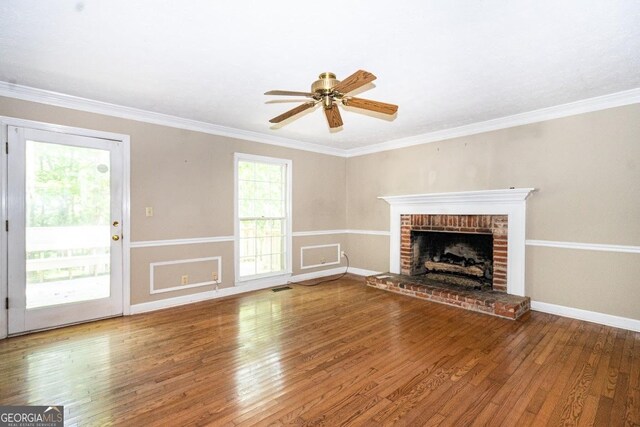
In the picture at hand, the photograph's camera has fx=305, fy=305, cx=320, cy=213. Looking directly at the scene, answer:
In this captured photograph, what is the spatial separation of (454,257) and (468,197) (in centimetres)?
112

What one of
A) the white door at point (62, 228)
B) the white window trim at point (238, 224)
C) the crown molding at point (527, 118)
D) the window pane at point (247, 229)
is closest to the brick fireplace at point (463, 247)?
the crown molding at point (527, 118)

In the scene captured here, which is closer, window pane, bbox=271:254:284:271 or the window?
the window

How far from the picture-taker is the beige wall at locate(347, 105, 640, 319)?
127 inches

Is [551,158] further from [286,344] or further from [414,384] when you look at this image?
[286,344]

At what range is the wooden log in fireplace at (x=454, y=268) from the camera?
4.45 metres

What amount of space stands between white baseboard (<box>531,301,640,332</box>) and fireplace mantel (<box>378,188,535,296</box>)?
9.8 inches

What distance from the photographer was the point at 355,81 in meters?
2.08

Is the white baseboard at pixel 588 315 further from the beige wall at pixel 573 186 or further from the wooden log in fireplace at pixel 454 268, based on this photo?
the wooden log in fireplace at pixel 454 268

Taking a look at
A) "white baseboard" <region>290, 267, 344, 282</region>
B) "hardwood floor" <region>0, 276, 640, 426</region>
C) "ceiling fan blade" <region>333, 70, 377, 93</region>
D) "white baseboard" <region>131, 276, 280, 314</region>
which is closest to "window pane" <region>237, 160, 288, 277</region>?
"white baseboard" <region>131, 276, 280, 314</region>

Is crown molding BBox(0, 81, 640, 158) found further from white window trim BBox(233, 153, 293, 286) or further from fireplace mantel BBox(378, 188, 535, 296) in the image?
fireplace mantel BBox(378, 188, 535, 296)

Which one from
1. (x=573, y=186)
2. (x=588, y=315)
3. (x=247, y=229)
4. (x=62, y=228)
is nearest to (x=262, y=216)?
(x=247, y=229)

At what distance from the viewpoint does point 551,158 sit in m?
3.70

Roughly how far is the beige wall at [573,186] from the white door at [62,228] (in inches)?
182

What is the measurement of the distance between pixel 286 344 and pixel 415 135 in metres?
3.70
